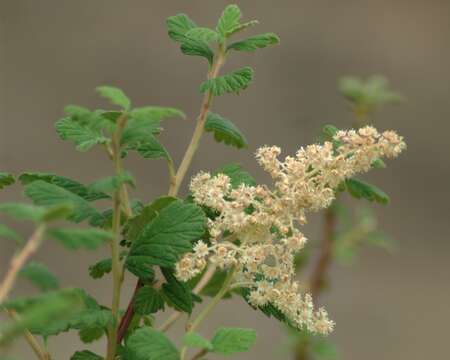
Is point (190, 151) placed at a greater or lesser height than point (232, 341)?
greater

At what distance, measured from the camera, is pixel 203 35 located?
755 mm

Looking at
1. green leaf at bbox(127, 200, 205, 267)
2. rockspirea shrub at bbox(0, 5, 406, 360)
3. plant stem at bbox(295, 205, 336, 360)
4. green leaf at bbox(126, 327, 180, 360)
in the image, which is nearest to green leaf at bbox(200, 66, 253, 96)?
rockspirea shrub at bbox(0, 5, 406, 360)

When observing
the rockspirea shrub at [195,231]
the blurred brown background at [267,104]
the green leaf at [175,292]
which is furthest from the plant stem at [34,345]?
the blurred brown background at [267,104]

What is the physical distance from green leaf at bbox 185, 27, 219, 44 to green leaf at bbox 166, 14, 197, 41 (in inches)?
1.3

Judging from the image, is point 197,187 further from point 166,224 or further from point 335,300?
point 335,300

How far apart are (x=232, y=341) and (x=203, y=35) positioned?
26cm

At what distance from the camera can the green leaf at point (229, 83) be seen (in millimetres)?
726

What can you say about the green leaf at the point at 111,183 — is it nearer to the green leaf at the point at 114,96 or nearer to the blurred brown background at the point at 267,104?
the green leaf at the point at 114,96

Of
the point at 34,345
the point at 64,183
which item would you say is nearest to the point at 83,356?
the point at 34,345

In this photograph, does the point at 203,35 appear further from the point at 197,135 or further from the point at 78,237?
the point at 78,237

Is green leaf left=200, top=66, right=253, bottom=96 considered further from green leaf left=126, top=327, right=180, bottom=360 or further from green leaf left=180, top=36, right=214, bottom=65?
green leaf left=126, top=327, right=180, bottom=360

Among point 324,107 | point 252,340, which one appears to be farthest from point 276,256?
point 324,107

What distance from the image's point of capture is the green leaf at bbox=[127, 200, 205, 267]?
0.66 meters

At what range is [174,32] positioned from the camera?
0.80m
